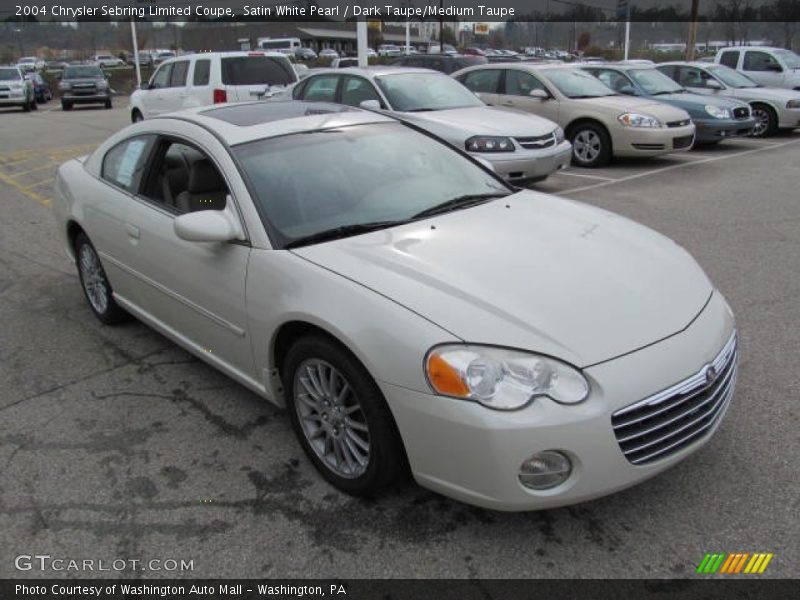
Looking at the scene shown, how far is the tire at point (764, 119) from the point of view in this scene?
14.4 metres

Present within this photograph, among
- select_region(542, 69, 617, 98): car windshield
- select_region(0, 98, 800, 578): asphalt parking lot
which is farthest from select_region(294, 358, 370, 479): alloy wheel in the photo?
select_region(542, 69, 617, 98): car windshield

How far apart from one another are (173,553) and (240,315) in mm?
1040

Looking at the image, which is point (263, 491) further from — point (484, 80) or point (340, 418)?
point (484, 80)

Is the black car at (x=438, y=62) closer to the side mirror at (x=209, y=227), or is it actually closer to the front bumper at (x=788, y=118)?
the front bumper at (x=788, y=118)

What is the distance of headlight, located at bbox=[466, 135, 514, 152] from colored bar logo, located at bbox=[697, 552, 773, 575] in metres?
6.47

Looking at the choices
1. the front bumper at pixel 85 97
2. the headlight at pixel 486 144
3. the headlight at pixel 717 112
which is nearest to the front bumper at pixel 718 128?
the headlight at pixel 717 112

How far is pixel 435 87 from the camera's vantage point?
9.67m

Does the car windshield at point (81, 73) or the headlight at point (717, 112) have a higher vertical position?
the car windshield at point (81, 73)

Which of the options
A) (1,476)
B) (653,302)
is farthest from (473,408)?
(1,476)

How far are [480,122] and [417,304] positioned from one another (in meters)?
6.65

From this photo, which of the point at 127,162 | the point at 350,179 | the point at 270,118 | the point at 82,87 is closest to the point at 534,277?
the point at 350,179

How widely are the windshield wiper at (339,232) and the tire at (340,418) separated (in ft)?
1.53

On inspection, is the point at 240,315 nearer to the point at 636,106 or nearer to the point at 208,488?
the point at 208,488

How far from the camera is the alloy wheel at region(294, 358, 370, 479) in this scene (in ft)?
9.09
